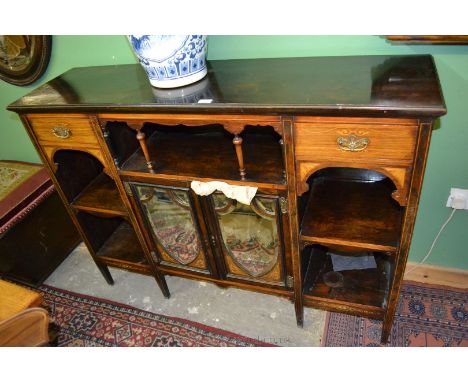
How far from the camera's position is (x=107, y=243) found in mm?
2123

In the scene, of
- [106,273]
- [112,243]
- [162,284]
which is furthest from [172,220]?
[106,273]

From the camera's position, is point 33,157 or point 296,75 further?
point 33,157

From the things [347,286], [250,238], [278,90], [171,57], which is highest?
[171,57]

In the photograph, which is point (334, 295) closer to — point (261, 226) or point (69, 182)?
point (261, 226)

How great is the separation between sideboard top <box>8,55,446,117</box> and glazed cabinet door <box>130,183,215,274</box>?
0.37 metres

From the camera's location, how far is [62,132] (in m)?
1.49

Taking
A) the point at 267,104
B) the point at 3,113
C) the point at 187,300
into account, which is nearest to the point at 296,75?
the point at 267,104

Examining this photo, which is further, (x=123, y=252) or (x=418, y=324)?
(x=123, y=252)

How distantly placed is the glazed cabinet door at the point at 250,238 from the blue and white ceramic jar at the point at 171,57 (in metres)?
0.46

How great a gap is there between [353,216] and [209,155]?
2.02 ft

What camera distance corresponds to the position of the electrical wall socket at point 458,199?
1572mm

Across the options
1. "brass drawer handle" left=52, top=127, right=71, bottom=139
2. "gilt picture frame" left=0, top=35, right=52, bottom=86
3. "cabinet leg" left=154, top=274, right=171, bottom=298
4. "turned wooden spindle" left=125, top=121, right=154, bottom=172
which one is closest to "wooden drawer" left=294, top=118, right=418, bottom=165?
"turned wooden spindle" left=125, top=121, right=154, bottom=172

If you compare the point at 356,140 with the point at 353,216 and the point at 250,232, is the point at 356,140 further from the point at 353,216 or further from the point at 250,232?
the point at 250,232
